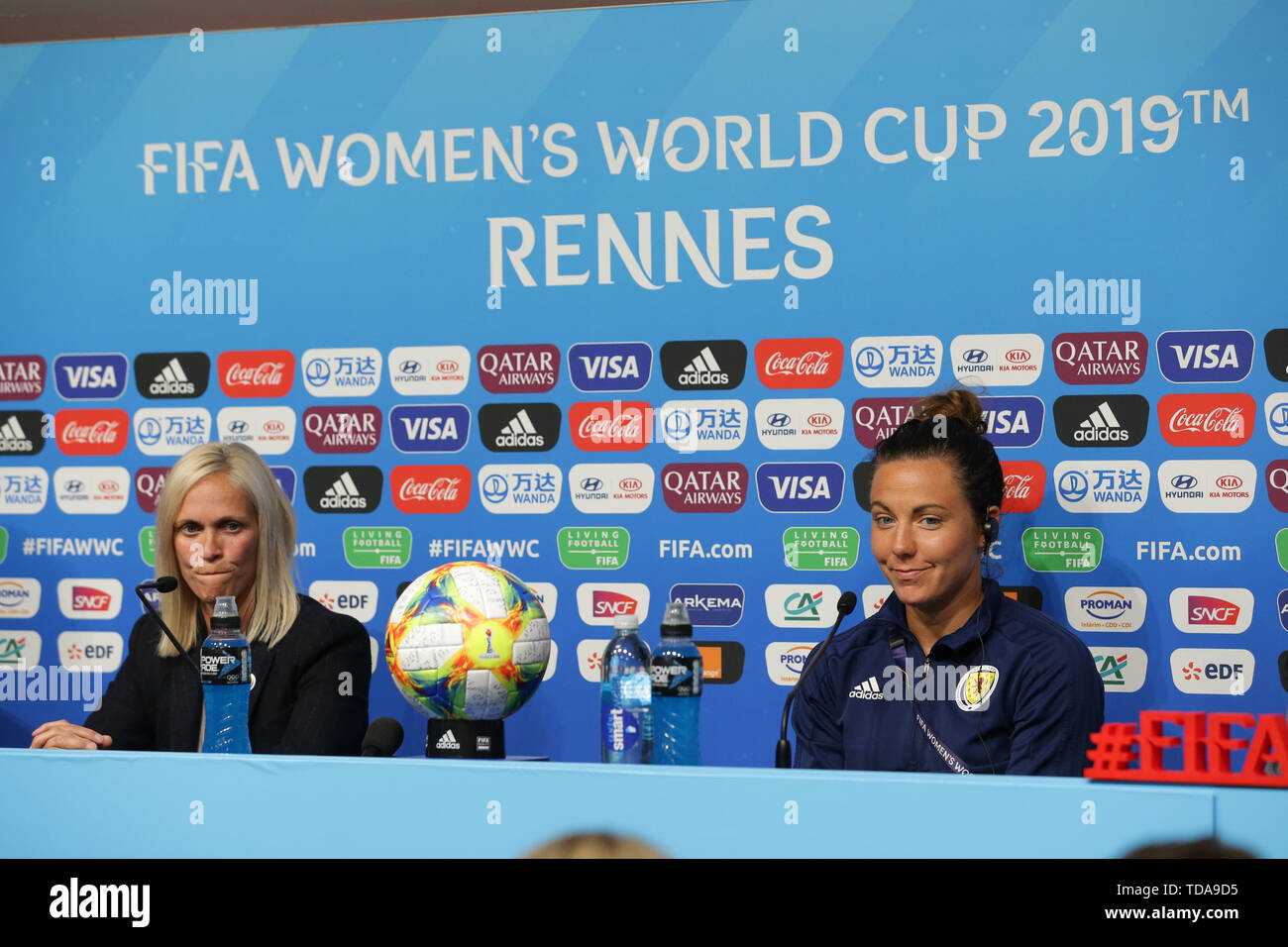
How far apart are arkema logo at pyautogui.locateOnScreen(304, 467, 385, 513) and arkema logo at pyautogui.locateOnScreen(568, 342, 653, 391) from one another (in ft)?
1.95

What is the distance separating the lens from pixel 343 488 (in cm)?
354

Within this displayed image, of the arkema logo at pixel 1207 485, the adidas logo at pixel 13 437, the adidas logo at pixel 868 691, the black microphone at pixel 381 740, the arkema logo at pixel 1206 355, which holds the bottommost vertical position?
the black microphone at pixel 381 740

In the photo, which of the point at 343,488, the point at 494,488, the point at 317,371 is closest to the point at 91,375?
the point at 317,371

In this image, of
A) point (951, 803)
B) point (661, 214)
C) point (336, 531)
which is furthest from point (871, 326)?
point (951, 803)

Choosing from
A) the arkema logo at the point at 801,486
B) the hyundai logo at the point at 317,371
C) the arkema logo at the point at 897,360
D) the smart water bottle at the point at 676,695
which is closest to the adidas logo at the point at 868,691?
the smart water bottle at the point at 676,695

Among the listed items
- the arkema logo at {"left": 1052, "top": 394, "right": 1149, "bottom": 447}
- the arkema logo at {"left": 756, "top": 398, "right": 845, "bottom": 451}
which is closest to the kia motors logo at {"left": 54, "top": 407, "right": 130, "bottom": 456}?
the arkema logo at {"left": 756, "top": 398, "right": 845, "bottom": 451}

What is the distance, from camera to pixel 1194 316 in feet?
10.2

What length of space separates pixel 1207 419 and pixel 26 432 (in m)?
3.08

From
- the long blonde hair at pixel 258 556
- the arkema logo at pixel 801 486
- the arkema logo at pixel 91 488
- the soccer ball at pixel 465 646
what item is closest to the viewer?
the soccer ball at pixel 465 646

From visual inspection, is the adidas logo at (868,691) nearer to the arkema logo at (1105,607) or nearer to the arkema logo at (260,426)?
the arkema logo at (1105,607)

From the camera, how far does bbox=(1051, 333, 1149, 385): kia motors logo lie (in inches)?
124

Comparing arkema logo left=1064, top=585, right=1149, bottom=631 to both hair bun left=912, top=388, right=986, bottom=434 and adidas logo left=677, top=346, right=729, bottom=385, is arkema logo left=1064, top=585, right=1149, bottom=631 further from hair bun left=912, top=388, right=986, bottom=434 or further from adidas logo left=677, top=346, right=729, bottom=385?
adidas logo left=677, top=346, right=729, bottom=385

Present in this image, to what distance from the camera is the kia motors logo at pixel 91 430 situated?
3.66m
